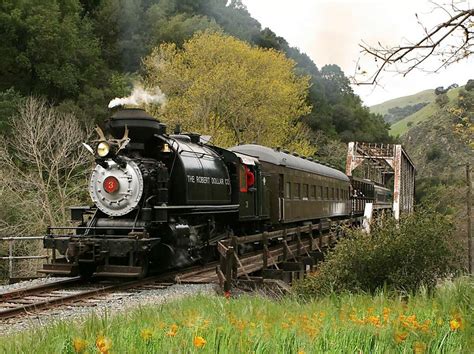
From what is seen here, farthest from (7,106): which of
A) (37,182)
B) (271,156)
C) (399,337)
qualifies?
(399,337)

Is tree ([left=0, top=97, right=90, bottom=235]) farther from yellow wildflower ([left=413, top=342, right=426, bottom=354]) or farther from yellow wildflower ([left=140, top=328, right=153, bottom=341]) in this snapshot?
yellow wildflower ([left=413, top=342, right=426, bottom=354])

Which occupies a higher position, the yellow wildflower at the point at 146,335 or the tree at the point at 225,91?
the tree at the point at 225,91

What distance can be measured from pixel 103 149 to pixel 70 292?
3.10 meters

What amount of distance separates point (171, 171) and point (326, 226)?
32.5 feet

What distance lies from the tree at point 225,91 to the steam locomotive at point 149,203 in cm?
2016

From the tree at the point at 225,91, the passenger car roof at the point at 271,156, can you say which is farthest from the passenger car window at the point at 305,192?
the tree at the point at 225,91

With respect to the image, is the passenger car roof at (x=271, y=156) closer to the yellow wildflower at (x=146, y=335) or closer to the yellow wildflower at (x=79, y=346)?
the yellow wildflower at (x=146, y=335)

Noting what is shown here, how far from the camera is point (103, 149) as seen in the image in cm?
1280

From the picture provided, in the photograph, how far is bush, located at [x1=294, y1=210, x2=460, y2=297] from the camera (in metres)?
10.9

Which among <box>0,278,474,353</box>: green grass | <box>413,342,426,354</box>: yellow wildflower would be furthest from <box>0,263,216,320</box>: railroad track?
<box>413,342,426,354</box>: yellow wildflower

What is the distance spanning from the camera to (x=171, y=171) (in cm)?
1361

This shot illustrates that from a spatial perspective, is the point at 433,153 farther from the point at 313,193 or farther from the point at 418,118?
the point at 313,193

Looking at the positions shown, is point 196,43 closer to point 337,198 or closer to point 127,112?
point 337,198

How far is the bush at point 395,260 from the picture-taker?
10867 millimetres
